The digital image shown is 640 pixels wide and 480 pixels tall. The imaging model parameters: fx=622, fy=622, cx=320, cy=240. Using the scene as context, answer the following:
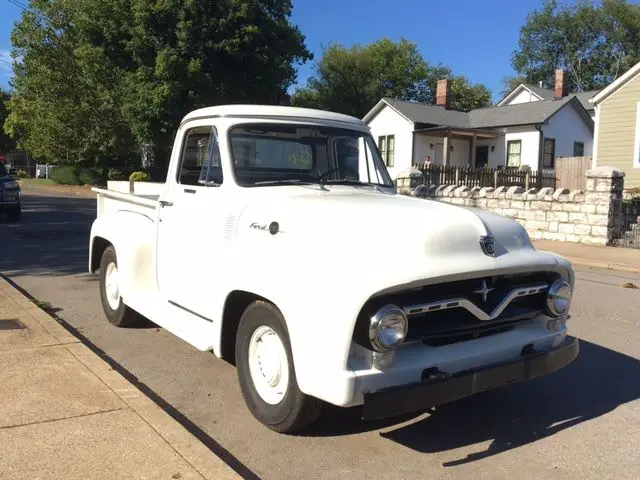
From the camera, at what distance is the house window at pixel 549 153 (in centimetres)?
3222

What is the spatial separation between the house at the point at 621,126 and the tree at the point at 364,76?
34.3 metres

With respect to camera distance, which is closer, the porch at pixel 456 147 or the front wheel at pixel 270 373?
the front wheel at pixel 270 373

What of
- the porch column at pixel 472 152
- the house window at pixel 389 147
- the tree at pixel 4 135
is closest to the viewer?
the porch column at pixel 472 152

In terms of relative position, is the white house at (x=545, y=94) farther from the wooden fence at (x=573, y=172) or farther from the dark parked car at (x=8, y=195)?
the dark parked car at (x=8, y=195)

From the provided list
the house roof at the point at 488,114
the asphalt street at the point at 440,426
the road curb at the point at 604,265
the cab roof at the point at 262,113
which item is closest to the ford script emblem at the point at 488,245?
the asphalt street at the point at 440,426

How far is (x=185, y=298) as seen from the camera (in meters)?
4.69

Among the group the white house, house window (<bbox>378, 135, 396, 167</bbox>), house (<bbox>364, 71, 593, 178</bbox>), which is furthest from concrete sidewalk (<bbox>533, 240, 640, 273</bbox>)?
the white house

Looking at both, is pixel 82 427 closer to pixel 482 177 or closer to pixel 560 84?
pixel 482 177

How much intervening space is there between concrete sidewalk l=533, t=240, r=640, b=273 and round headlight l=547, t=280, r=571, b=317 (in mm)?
8657

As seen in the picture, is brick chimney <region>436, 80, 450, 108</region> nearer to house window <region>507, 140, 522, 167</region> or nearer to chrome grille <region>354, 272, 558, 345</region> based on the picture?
house window <region>507, 140, 522, 167</region>

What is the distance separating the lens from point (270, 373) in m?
3.82

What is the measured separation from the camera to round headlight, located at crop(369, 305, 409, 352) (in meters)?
3.23

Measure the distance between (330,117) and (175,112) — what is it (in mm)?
25771

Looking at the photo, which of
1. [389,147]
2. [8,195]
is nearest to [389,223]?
[8,195]
